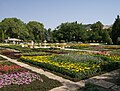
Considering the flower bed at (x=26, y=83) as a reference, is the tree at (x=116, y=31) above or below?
above

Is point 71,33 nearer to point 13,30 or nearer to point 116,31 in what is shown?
point 116,31

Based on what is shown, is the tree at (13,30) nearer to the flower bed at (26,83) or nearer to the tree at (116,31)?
the tree at (116,31)

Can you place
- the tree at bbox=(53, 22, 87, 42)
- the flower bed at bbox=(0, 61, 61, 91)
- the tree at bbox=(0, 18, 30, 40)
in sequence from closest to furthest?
the flower bed at bbox=(0, 61, 61, 91) < the tree at bbox=(53, 22, 87, 42) < the tree at bbox=(0, 18, 30, 40)

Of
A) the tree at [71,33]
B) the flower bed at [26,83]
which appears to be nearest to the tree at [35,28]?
the tree at [71,33]

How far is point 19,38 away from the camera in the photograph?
202 feet

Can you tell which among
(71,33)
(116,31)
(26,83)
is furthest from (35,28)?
(26,83)

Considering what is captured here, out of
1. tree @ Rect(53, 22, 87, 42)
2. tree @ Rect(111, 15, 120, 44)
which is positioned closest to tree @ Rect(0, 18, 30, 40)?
tree @ Rect(53, 22, 87, 42)

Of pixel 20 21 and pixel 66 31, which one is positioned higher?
pixel 20 21

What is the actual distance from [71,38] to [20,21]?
2160 centimetres

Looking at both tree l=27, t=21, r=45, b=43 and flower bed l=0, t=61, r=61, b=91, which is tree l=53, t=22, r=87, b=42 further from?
flower bed l=0, t=61, r=61, b=91

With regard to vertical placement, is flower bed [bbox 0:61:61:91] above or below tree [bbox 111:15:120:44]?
below

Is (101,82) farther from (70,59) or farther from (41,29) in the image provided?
(41,29)

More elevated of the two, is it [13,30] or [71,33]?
[13,30]

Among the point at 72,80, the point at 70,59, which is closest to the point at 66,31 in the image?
the point at 70,59
